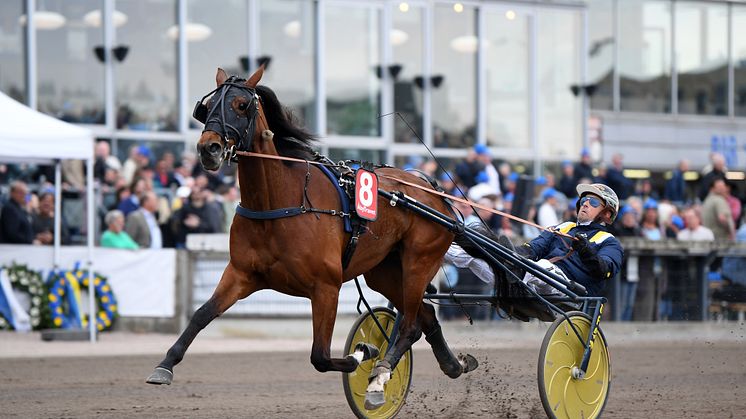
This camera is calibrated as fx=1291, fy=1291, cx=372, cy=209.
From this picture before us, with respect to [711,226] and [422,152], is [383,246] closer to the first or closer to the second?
[711,226]

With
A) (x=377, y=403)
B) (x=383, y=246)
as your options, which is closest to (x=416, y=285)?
(x=383, y=246)

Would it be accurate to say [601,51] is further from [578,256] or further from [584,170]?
[578,256]

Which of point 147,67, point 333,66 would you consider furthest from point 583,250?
point 333,66

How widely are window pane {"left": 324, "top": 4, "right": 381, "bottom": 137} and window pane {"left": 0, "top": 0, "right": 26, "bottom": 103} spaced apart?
4.83m

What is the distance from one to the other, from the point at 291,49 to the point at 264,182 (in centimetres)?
1359

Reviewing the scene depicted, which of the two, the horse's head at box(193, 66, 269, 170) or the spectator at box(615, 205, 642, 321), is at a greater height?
the horse's head at box(193, 66, 269, 170)

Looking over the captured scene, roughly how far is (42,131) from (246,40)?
731cm

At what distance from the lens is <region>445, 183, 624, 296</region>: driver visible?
791 centimetres

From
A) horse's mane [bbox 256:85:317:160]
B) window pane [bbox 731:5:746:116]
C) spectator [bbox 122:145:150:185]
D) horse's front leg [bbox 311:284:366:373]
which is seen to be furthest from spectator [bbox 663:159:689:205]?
horse's front leg [bbox 311:284:366:373]

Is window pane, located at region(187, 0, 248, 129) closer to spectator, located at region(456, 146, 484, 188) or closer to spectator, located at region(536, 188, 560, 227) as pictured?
spectator, located at region(456, 146, 484, 188)

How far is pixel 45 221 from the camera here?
49.0 ft

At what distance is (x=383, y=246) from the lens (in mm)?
7824

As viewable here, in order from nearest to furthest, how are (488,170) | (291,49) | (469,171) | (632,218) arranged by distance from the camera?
(632,218)
(469,171)
(488,170)
(291,49)

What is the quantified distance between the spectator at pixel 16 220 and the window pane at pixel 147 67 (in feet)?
14.6
